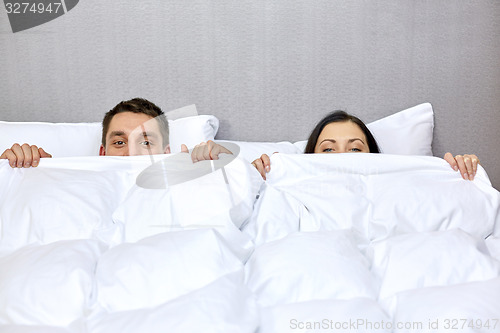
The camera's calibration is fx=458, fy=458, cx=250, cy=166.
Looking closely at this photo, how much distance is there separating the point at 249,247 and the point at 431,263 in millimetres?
421

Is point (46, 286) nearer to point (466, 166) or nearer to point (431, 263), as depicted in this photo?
point (431, 263)

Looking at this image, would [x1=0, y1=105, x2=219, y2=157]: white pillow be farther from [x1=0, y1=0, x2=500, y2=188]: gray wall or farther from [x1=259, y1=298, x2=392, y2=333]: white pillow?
[x1=259, y1=298, x2=392, y2=333]: white pillow

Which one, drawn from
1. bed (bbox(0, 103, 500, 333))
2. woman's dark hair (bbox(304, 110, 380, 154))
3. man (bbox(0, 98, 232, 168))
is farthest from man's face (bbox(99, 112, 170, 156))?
woman's dark hair (bbox(304, 110, 380, 154))

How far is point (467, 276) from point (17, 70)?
6.27 ft

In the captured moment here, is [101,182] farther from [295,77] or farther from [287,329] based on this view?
[295,77]

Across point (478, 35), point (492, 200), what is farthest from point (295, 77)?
point (492, 200)

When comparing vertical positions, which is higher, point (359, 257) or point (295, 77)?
point (295, 77)

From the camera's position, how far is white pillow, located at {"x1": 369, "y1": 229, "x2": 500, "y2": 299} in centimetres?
95

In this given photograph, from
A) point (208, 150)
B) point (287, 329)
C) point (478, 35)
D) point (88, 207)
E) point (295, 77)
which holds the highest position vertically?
point (478, 35)

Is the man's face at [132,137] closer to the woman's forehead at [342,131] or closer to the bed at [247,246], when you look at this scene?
the bed at [247,246]

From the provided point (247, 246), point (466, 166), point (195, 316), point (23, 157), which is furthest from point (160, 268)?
point (466, 166)

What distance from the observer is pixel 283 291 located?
911 mm

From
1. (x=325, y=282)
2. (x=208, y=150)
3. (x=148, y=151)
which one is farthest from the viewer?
(x=148, y=151)

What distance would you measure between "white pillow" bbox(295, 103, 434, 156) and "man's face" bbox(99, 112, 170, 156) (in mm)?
626
